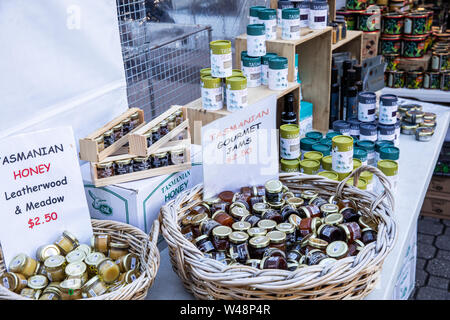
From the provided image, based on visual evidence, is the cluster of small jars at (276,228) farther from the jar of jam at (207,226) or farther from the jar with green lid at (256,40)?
the jar with green lid at (256,40)

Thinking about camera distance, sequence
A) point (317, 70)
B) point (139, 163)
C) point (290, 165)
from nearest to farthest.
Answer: point (139, 163), point (290, 165), point (317, 70)

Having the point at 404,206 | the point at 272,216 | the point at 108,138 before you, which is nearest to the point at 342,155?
the point at 404,206

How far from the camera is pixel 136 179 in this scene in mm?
1602

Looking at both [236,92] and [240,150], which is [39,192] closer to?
[240,150]

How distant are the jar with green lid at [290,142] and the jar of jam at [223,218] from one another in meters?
0.62

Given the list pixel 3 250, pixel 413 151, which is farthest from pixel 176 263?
pixel 413 151

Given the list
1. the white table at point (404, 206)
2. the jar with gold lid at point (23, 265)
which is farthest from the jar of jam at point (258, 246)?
the jar with gold lid at point (23, 265)

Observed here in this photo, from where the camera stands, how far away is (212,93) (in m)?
1.96

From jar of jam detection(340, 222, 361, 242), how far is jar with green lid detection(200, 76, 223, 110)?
0.76 metres

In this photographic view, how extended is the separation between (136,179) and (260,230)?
1.43 feet

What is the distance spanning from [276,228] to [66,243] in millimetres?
617

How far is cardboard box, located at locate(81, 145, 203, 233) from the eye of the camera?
1.55 meters

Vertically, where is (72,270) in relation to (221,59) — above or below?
below
